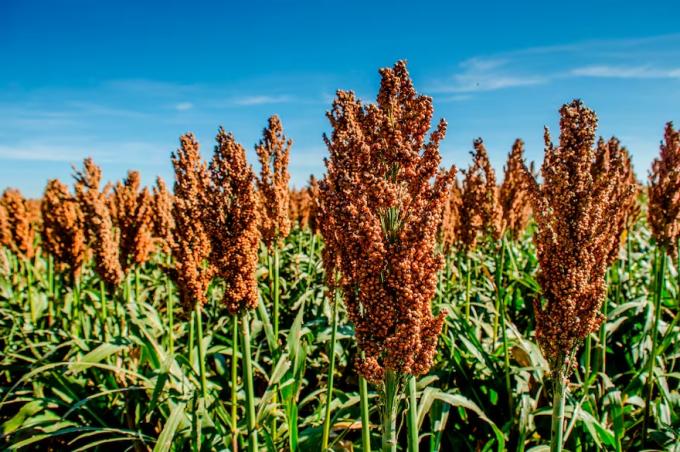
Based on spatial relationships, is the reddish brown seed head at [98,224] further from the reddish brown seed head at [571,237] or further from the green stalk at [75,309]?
the reddish brown seed head at [571,237]

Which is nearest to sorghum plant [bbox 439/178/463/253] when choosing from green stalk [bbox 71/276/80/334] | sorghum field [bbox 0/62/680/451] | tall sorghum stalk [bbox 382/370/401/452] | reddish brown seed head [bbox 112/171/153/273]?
sorghum field [bbox 0/62/680/451]

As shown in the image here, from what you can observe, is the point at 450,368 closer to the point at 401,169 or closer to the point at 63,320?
the point at 401,169

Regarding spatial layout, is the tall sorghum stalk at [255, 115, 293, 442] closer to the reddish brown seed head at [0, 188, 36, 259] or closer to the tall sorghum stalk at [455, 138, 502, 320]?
the tall sorghum stalk at [455, 138, 502, 320]

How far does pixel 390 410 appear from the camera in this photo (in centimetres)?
222

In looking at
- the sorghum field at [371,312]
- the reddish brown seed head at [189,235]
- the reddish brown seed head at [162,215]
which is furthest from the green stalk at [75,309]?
the reddish brown seed head at [189,235]

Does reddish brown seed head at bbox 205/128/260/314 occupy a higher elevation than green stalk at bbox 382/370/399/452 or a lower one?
higher

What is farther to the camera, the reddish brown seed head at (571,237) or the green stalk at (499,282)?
the green stalk at (499,282)

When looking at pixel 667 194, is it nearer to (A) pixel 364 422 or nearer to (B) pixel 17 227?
(A) pixel 364 422

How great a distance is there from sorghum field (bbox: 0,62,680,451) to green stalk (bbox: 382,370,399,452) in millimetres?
12

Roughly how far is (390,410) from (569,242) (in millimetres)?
1407

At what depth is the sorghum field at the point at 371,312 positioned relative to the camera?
2.20 metres

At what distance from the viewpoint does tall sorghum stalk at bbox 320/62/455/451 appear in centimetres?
211

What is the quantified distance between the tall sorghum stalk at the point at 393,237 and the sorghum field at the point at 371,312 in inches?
0.4

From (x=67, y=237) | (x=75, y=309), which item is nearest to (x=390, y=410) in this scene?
(x=75, y=309)
